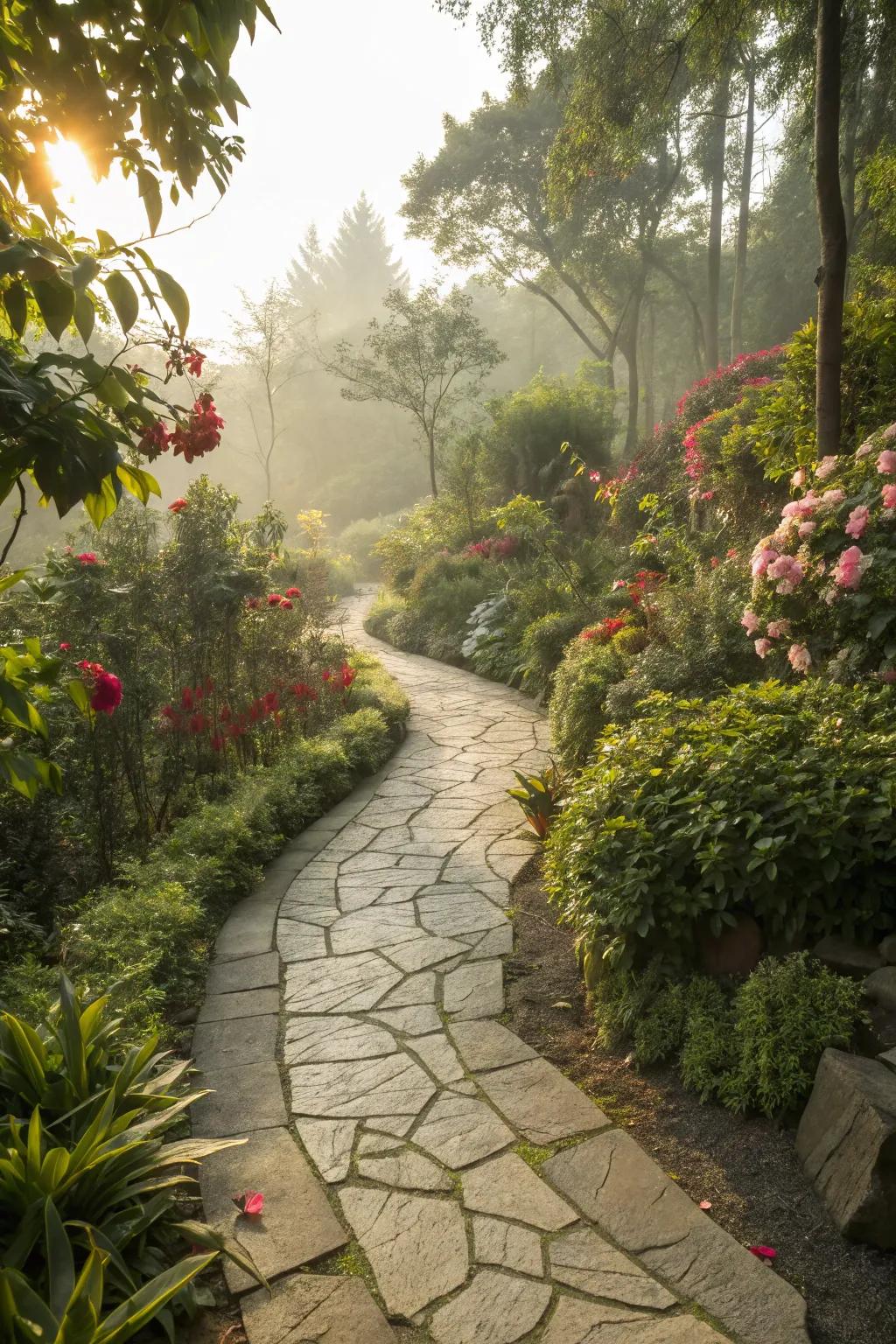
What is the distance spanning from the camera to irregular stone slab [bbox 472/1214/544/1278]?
2139 millimetres

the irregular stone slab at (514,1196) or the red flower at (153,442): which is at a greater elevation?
the red flower at (153,442)

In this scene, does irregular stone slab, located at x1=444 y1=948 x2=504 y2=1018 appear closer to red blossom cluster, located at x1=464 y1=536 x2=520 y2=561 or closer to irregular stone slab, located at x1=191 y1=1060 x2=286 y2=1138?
irregular stone slab, located at x1=191 y1=1060 x2=286 y2=1138

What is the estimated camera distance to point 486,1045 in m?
3.11

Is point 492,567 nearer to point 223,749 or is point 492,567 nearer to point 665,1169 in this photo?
point 223,749

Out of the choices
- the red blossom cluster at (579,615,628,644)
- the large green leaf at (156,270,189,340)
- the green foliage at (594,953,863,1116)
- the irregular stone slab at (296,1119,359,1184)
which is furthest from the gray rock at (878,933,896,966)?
the red blossom cluster at (579,615,628,644)

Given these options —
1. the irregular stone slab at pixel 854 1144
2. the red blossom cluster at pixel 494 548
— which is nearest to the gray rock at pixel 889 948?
the irregular stone slab at pixel 854 1144

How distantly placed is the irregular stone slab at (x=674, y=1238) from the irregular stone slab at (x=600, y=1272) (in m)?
0.04

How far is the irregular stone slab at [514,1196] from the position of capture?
7.50 feet

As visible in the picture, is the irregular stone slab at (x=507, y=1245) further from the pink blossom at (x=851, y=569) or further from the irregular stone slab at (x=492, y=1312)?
the pink blossom at (x=851, y=569)

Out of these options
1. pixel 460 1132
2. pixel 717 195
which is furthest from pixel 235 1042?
pixel 717 195

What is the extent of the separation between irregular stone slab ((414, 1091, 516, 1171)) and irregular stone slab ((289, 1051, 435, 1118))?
3.2 inches

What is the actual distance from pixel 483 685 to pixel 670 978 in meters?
7.10

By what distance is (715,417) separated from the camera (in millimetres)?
9055

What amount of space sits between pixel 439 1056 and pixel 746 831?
1382mm
